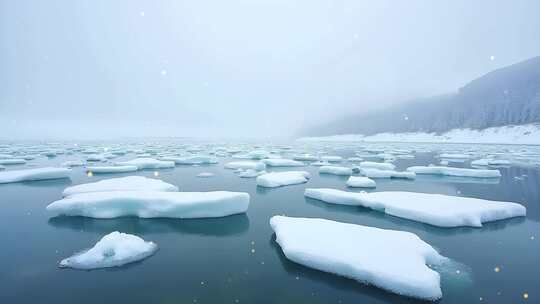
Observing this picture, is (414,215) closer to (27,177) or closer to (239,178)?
(239,178)

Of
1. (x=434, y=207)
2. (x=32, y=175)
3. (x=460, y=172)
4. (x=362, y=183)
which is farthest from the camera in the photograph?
(x=460, y=172)

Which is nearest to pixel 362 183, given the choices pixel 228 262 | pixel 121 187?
pixel 228 262

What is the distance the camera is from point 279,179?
37.1 ft

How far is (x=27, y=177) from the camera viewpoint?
1143 centimetres

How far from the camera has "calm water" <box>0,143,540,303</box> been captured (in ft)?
11.9

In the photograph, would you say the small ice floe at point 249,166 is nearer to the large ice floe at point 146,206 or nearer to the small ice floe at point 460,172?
the small ice floe at point 460,172

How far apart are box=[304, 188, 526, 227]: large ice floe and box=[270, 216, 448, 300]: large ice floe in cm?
182

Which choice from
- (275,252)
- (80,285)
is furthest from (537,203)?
(80,285)

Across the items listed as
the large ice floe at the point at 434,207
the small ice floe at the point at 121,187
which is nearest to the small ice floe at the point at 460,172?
the large ice floe at the point at 434,207

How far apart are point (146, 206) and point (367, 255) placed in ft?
17.1

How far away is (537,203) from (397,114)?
110162mm

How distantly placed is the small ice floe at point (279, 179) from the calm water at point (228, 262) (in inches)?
95.6

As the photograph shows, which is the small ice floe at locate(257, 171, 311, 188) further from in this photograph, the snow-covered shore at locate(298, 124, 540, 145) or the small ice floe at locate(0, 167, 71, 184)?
the snow-covered shore at locate(298, 124, 540, 145)

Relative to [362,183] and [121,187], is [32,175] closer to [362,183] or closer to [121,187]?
[121,187]
